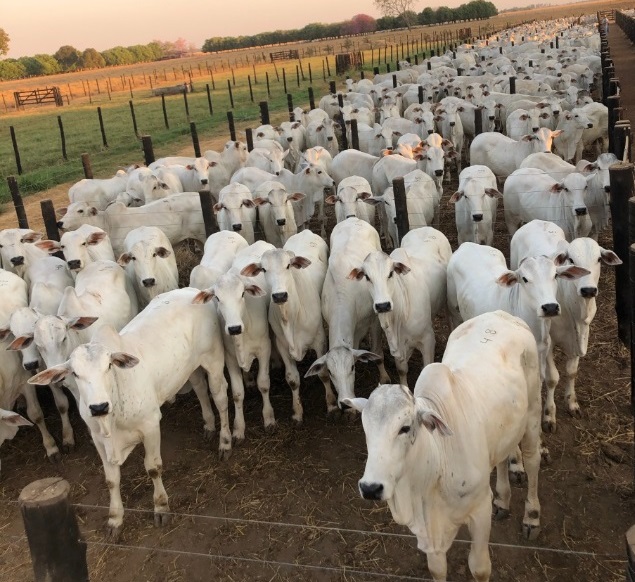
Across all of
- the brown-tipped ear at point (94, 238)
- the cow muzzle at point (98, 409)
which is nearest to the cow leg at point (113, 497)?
the cow muzzle at point (98, 409)

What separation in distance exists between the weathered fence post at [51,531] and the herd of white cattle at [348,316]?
1450 millimetres

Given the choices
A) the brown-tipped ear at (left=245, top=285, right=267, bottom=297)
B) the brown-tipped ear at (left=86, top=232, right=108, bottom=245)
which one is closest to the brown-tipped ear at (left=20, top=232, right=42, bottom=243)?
the brown-tipped ear at (left=86, top=232, right=108, bottom=245)

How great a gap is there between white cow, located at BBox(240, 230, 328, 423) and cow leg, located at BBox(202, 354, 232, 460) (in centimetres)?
71

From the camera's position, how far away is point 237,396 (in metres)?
6.60

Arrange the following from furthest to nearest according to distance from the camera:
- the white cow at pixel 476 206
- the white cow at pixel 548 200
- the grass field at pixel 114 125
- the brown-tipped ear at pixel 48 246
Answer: the grass field at pixel 114 125
the white cow at pixel 476 206
the white cow at pixel 548 200
the brown-tipped ear at pixel 48 246

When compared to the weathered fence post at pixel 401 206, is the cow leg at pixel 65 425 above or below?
below

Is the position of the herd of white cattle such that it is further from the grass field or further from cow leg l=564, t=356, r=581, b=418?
the grass field

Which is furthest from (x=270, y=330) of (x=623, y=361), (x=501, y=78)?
(x=501, y=78)

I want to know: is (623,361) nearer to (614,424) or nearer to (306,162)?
(614,424)

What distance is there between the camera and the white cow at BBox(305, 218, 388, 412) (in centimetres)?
604

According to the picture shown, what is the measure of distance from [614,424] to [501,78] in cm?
1710

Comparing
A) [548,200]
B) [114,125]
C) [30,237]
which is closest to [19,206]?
[30,237]

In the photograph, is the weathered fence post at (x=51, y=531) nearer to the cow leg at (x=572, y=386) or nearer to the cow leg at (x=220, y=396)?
the cow leg at (x=220, y=396)

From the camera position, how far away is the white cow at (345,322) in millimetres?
6039
